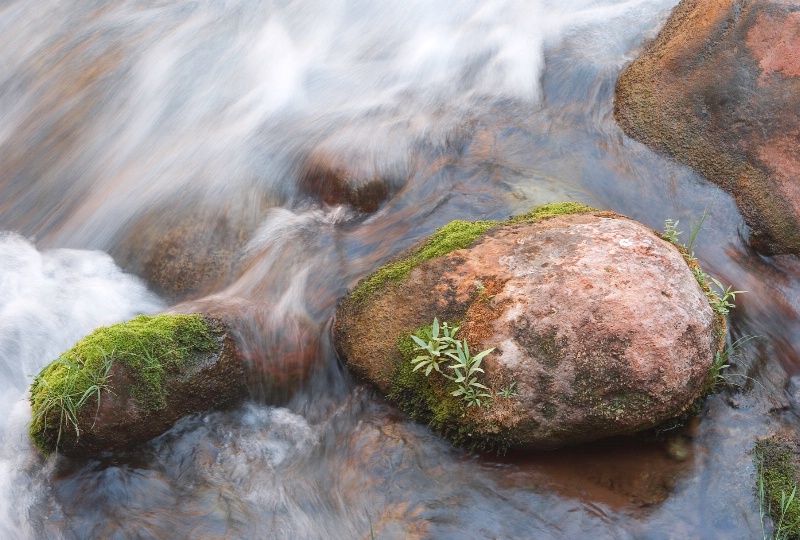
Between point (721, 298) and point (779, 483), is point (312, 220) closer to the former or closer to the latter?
point (721, 298)

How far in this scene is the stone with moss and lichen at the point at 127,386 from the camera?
3984mm

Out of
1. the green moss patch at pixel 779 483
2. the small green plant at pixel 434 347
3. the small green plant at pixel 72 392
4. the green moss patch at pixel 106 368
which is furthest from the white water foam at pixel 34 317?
the green moss patch at pixel 779 483

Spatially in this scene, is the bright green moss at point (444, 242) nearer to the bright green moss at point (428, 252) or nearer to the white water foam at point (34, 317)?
the bright green moss at point (428, 252)

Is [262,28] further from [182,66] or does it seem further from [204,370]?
[204,370]

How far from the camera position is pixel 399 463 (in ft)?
13.2

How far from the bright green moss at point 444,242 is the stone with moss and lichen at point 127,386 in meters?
1.08

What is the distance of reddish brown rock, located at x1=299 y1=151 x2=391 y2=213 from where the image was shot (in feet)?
18.6

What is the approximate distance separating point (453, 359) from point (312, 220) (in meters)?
2.12

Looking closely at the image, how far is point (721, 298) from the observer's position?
4.52m

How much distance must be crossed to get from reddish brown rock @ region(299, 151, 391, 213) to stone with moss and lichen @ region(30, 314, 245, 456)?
1.76 m

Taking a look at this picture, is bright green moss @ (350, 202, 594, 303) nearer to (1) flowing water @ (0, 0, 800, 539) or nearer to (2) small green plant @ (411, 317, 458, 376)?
(1) flowing water @ (0, 0, 800, 539)

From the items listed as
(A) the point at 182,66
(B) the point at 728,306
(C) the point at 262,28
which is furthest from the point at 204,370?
(C) the point at 262,28

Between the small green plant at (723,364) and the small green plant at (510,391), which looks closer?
the small green plant at (510,391)

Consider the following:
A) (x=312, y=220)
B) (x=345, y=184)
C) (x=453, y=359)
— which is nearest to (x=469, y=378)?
(x=453, y=359)
